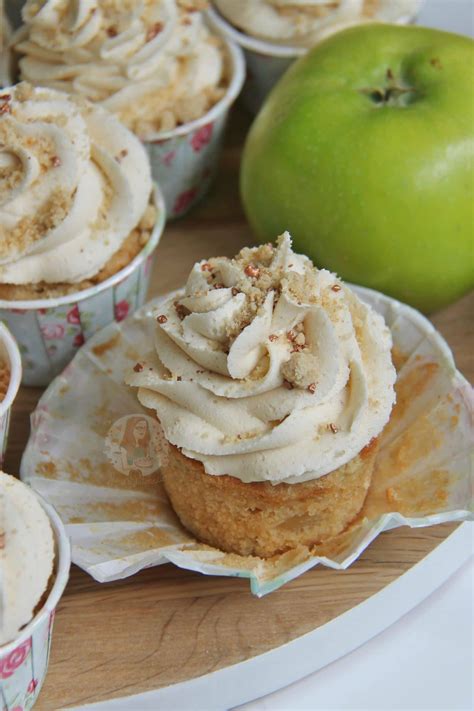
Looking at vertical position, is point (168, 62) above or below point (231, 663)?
above

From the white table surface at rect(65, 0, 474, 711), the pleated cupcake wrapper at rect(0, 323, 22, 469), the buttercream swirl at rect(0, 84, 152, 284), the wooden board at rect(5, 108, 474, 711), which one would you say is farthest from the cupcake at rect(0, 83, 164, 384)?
the white table surface at rect(65, 0, 474, 711)

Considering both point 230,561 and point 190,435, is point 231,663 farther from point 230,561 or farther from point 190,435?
point 190,435

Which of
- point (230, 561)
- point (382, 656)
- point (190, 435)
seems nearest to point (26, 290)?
point (190, 435)

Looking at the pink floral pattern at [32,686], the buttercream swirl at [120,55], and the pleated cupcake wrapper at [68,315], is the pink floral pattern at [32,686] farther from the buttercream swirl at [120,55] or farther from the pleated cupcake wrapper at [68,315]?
the buttercream swirl at [120,55]

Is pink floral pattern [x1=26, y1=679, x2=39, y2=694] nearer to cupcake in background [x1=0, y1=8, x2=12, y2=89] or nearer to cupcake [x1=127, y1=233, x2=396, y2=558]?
cupcake [x1=127, y1=233, x2=396, y2=558]

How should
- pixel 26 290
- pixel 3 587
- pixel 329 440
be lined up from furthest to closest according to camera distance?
pixel 26 290, pixel 329 440, pixel 3 587

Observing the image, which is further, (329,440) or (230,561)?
(230,561)

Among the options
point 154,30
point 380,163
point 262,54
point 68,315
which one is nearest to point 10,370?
point 68,315
